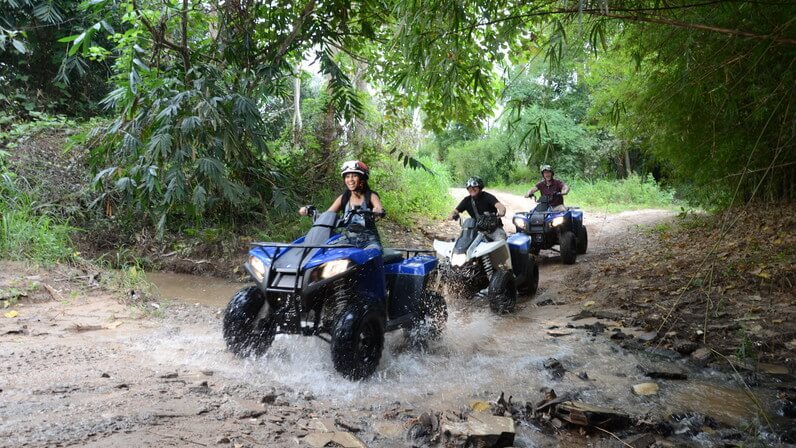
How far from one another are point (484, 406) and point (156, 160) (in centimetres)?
445

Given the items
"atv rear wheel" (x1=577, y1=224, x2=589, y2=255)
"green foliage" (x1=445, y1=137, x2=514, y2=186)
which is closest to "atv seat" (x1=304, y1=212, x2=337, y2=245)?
"atv rear wheel" (x1=577, y1=224, x2=589, y2=255)

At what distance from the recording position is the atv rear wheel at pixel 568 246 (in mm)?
9781

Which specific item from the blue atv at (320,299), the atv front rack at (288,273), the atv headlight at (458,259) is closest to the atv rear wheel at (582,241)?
the atv headlight at (458,259)

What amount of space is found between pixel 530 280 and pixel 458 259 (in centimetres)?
159

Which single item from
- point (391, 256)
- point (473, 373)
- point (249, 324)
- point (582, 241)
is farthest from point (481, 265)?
A: point (582, 241)

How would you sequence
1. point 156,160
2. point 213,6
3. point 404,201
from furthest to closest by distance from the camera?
point 404,201 < point 213,6 < point 156,160

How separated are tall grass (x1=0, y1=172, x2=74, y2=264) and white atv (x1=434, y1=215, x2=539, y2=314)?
5.05 metres

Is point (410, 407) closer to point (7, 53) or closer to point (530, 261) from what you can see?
point (530, 261)

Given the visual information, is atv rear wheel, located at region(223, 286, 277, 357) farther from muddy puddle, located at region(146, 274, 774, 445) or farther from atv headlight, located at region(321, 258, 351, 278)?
atv headlight, located at region(321, 258, 351, 278)

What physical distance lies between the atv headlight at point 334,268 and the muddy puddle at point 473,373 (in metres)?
0.77

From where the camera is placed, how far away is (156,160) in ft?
20.0

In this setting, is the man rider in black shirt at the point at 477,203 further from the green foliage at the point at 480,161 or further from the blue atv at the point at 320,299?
the green foliage at the point at 480,161

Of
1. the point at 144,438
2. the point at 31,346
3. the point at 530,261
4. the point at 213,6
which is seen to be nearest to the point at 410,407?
the point at 144,438

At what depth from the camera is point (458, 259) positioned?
22.2ft
